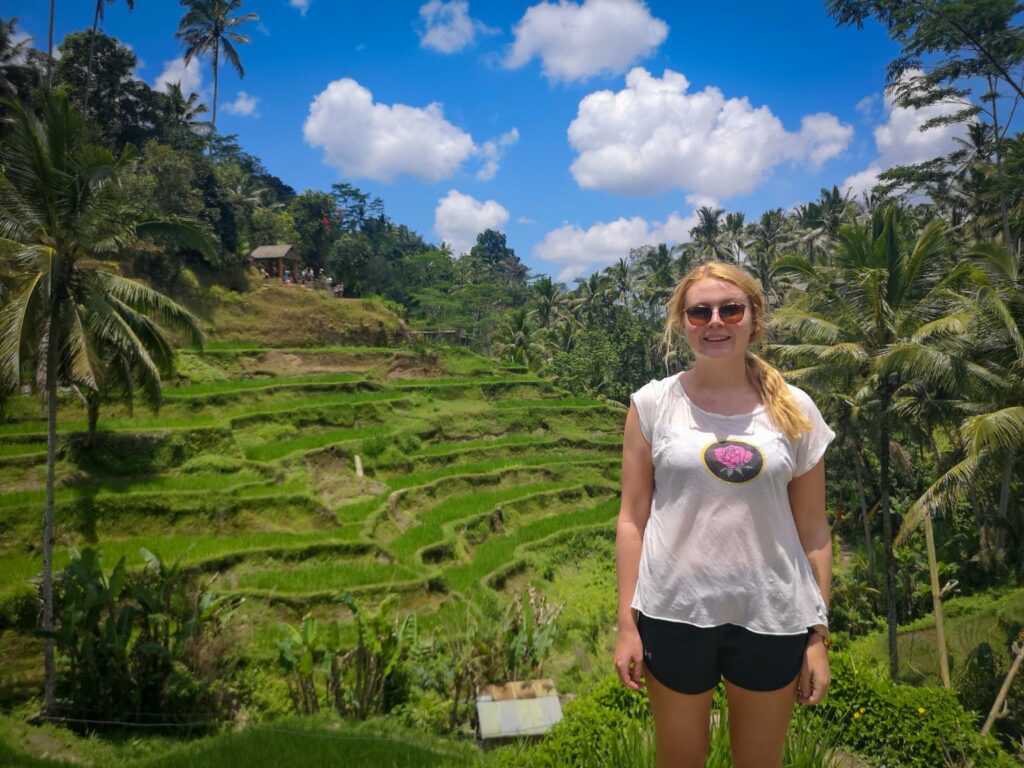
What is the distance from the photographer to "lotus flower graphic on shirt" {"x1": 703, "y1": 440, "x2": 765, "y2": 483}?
1.95 m

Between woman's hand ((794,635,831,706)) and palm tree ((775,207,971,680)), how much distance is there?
9.77 m

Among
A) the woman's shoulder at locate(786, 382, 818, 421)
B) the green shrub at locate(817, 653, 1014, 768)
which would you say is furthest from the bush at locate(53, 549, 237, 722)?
the woman's shoulder at locate(786, 382, 818, 421)

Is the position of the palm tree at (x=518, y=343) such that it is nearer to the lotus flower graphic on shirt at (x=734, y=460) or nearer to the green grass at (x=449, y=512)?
the green grass at (x=449, y=512)

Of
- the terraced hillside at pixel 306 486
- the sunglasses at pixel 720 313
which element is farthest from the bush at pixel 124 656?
the sunglasses at pixel 720 313

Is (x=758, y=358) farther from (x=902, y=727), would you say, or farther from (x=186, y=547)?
(x=186, y=547)

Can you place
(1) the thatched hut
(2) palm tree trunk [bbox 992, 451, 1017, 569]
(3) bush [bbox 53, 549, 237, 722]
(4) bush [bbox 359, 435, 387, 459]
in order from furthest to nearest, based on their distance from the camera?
1. (1) the thatched hut
2. (4) bush [bbox 359, 435, 387, 459]
3. (2) palm tree trunk [bbox 992, 451, 1017, 569]
4. (3) bush [bbox 53, 549, 237, 722]

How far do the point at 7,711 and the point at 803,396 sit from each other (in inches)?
380

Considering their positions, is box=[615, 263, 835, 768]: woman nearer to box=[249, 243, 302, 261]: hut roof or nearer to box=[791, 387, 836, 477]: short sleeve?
box=[791, 387, 836, 477]: short sleeve

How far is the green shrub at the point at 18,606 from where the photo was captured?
8625 mm

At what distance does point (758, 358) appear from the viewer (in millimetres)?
2252

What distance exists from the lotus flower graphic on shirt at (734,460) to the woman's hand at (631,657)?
58 cm

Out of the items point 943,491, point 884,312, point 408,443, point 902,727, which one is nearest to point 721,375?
point 902,727

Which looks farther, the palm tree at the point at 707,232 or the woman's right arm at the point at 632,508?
the palm tree at the point at 707,232

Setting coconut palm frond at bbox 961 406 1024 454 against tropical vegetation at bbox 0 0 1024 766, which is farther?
coconut palm frond at bbox 961 406 1024 454
